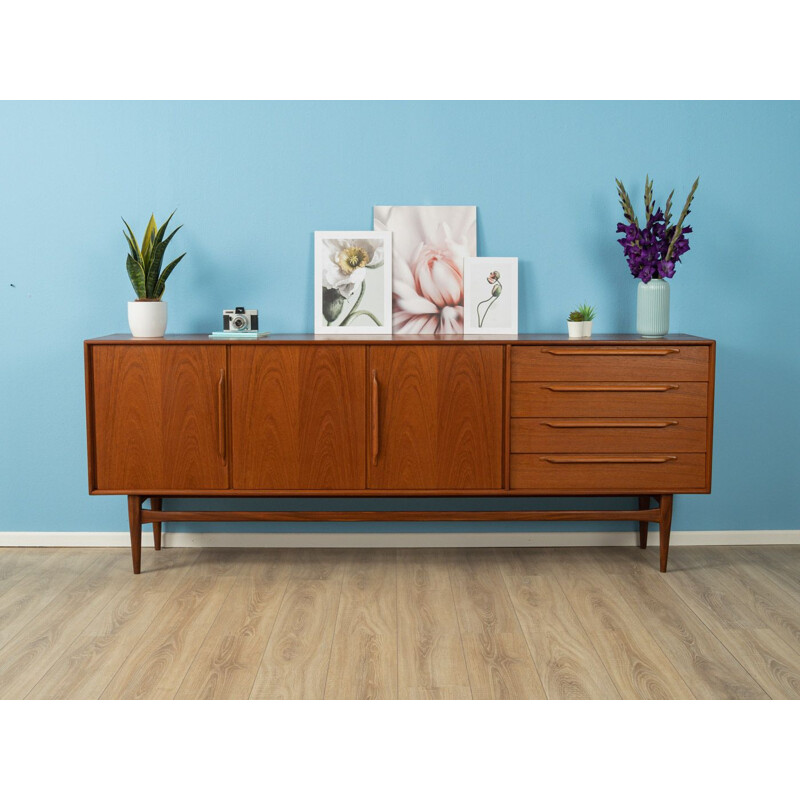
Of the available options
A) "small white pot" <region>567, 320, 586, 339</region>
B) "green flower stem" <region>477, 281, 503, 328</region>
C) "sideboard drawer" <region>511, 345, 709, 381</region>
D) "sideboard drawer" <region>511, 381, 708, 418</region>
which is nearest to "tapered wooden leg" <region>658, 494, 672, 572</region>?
"sideboard drawer" <region>511, 381, 708, 418</region>

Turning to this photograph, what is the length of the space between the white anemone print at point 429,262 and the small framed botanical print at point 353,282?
0.04m

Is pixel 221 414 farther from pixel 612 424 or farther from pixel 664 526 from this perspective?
pixel 664 526

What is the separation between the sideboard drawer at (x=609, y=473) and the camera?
3.39 metres

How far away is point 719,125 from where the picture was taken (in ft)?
12.0

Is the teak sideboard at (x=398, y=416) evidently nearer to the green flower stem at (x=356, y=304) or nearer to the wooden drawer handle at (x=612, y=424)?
the wooden drawer handle at (x=612, y=424)

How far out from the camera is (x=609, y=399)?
3377 mm

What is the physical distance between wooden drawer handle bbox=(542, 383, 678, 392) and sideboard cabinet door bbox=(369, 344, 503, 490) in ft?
0.76

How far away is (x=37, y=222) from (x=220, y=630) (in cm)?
189

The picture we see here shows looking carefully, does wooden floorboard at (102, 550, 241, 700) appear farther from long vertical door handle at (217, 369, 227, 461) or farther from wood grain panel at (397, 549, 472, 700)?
wood grain panel at (397, 549, 472, 700)

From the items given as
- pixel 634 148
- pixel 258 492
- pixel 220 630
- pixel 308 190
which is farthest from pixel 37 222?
pixel 634 148

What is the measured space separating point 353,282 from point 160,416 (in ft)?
3.08

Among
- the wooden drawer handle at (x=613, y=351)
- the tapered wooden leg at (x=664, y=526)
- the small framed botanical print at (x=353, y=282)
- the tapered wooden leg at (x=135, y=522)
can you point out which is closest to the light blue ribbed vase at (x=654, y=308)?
the wooden drawer handle at (x=613, y=351)

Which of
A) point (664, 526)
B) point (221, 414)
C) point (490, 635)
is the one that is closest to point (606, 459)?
point (664, 526)

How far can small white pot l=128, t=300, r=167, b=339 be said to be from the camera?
3439 millimetres
